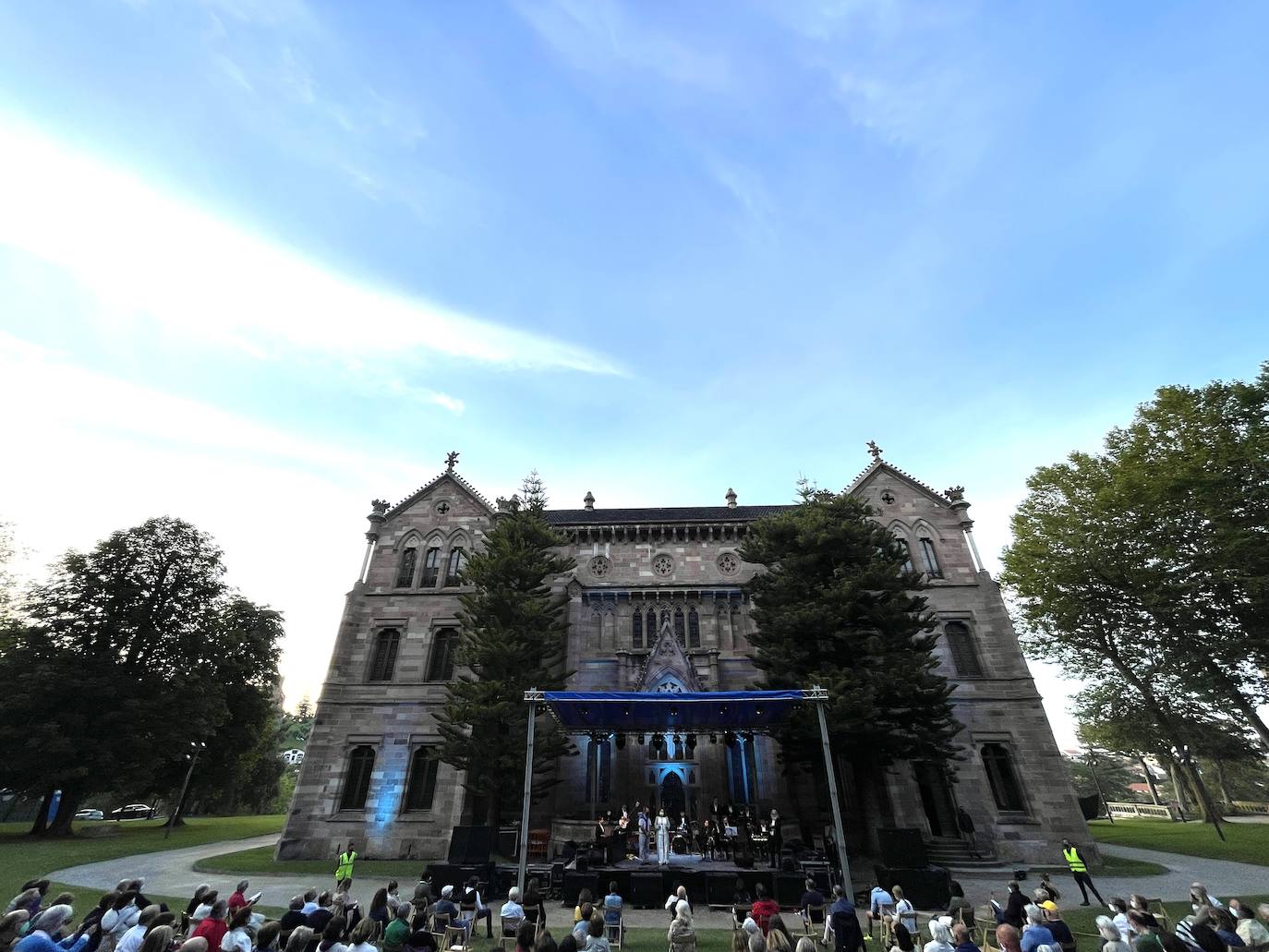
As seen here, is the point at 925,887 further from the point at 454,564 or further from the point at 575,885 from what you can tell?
the point at 454,564

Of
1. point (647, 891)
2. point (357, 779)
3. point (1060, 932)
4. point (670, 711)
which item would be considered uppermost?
point (670, 711)

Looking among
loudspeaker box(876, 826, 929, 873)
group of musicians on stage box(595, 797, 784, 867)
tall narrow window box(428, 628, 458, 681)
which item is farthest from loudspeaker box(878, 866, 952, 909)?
tall narrow window box(428, 628, 458, 681)

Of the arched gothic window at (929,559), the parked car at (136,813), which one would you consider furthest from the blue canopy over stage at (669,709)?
the parked car at (136,813)

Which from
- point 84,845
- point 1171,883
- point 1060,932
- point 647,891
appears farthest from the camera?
point 84,845

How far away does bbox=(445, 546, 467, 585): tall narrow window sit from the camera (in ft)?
101

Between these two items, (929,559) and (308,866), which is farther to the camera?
(929,559)

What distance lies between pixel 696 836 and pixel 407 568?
2023 cm

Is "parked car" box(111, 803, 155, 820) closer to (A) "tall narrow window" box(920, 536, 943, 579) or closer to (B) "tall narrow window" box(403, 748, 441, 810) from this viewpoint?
(B) "tall narrow window" box(403, 748, 441, 810)

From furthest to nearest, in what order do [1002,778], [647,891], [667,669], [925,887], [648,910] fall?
1. [667,669]
2. [1002,778]
3. [647,891]
4. [648,910]
5. [925,887]

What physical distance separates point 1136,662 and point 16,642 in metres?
59.2

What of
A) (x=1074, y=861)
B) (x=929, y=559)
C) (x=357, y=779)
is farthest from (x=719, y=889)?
(x=929, y=559)

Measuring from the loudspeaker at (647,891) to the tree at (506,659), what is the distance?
6.54 meters

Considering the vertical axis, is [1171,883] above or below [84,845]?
below

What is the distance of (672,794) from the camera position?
82.8 ft
